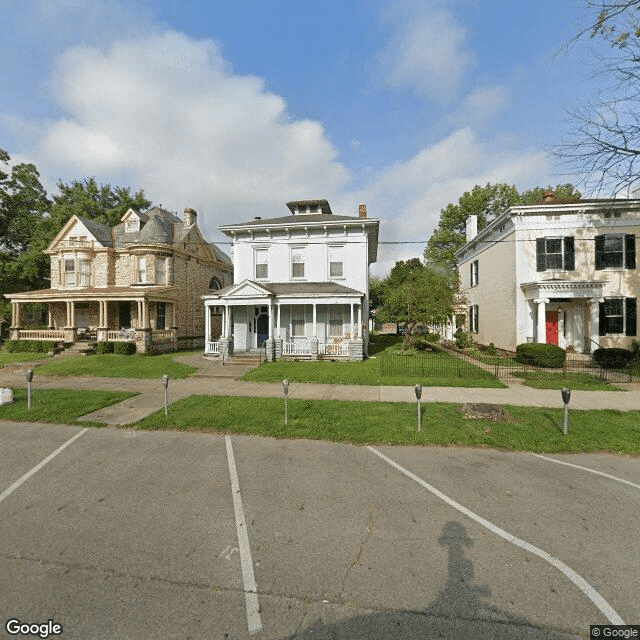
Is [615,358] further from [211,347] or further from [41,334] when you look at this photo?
[41,334]

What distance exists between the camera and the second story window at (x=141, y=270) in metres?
24.4

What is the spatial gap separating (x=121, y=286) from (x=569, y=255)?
31.0 metres

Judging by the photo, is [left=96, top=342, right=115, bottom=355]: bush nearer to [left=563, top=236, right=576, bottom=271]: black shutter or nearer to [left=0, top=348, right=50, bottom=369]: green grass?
[left=0, top=348, right=50, bottom=369]: green grass

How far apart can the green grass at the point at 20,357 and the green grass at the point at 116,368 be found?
2249 mm

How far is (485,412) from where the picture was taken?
8.22 meters

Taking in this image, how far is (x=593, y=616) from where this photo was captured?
8.88ft

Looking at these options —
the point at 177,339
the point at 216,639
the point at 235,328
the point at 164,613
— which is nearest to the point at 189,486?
the point at 164,613

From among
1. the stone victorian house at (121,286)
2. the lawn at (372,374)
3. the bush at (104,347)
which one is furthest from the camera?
the stone victorian house at (121,286)

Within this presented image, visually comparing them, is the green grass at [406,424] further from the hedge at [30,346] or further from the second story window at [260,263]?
the hedge at [30,346]

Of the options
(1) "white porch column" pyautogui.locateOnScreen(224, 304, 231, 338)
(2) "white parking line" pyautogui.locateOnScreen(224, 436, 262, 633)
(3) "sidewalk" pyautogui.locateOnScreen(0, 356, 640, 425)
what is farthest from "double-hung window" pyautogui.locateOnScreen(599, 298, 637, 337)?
(2) "white parking line" pyautogui.locateOnScreen(224, 436, 262, 633)

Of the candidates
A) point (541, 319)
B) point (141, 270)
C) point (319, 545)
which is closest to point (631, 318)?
point (541, 319)

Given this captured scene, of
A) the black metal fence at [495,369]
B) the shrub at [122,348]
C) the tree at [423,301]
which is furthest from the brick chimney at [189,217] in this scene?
the black metal fence at [495,369]

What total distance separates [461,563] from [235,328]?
60.3 ft

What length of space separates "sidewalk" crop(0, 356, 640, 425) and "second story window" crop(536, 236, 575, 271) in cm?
856
